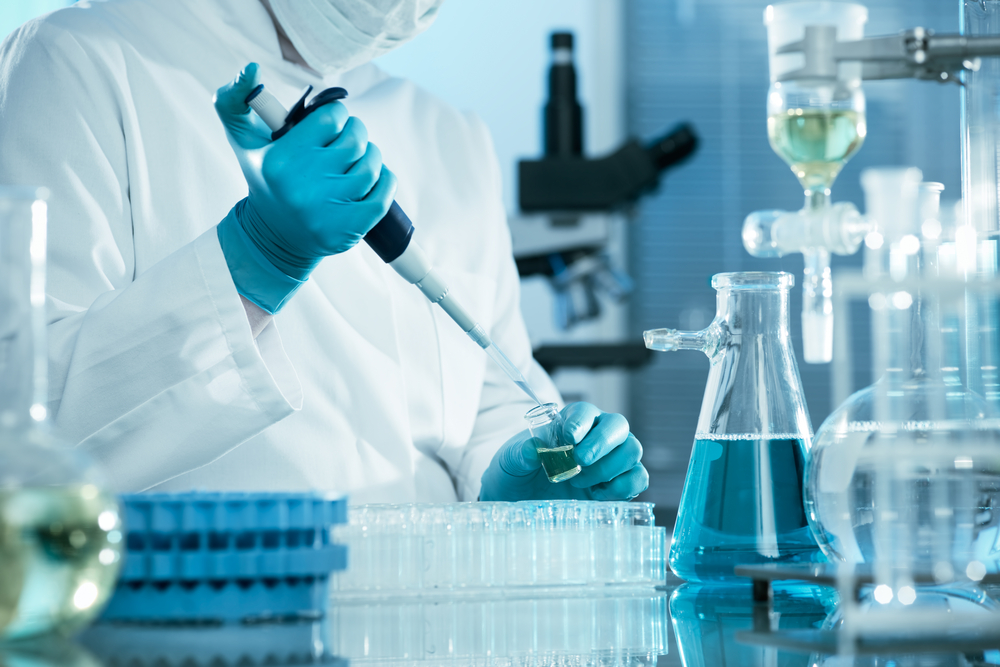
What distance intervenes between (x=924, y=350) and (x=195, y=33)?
1.15 m

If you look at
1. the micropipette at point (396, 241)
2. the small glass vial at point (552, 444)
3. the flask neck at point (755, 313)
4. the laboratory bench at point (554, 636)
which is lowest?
the laboratory bench at point (554, 636)

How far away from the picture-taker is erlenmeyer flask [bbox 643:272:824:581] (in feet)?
2.68

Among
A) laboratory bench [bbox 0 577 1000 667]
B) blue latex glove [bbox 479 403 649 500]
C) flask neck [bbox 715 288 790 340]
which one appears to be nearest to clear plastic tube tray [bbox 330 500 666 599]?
laboratory bench [bbox 0 577 1000 667]

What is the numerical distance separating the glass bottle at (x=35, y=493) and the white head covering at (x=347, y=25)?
999 millimetres

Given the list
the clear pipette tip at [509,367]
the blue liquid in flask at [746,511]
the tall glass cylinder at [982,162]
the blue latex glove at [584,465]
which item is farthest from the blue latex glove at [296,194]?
the tall glass cylinder at [982,162]

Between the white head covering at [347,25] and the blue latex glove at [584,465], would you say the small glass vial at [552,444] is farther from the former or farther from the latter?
the white head covering at [347,25]

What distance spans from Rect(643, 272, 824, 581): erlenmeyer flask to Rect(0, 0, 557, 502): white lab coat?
0.46 m

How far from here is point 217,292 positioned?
105 centimetres

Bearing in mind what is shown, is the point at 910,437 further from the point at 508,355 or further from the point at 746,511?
the point at 508,355

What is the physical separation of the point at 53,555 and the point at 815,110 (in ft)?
1.73

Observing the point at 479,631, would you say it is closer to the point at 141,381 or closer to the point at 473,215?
the point at 141,381

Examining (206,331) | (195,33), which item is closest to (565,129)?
(195,33)

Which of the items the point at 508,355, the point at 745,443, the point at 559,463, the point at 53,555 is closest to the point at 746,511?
the point at 745,443

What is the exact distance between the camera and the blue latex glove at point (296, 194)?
3.32 ft
